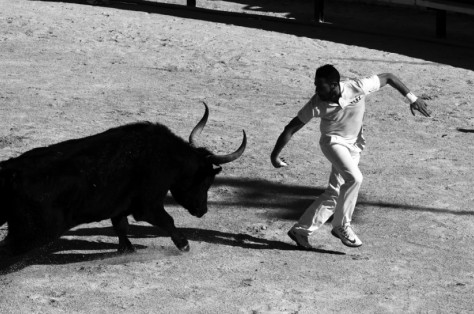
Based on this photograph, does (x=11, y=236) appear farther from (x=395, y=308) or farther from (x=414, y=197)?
(x=414, y=197)

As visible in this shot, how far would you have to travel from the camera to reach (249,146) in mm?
13031

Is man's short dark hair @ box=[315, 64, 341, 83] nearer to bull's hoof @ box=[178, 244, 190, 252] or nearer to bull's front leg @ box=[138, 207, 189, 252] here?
bull's front leg @ box=[138, 207, 189, 252]

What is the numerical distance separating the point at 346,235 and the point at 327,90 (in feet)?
4.35

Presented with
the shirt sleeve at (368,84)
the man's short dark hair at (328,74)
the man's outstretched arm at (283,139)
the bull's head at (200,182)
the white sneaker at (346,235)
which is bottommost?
the white sneaker at (346,235)

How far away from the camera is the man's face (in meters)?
9.27

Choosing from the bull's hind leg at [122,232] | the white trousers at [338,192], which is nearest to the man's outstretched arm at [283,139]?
the white trousers at [338,192]

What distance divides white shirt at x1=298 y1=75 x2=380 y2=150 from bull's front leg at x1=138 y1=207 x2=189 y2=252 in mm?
1410

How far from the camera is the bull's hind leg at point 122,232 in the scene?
9625 millimetres

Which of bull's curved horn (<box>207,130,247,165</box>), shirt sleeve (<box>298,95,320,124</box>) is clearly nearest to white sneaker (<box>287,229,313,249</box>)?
bull's curved horn (<box>207,130,247,165</box>)

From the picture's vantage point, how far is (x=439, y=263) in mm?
9773

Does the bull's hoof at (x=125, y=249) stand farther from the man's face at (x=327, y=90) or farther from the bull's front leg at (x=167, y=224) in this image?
the man's face at (x=327, y=90)

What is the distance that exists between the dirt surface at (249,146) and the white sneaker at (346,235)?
134mm

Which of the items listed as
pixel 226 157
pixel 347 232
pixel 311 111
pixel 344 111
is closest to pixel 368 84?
pixel 344 111

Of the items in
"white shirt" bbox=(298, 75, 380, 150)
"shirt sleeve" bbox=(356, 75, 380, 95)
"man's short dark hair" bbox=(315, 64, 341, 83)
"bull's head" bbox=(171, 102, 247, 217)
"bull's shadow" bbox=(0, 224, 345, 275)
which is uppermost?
"man's short dark hair" bbox=(315, 64, 341, 83)
